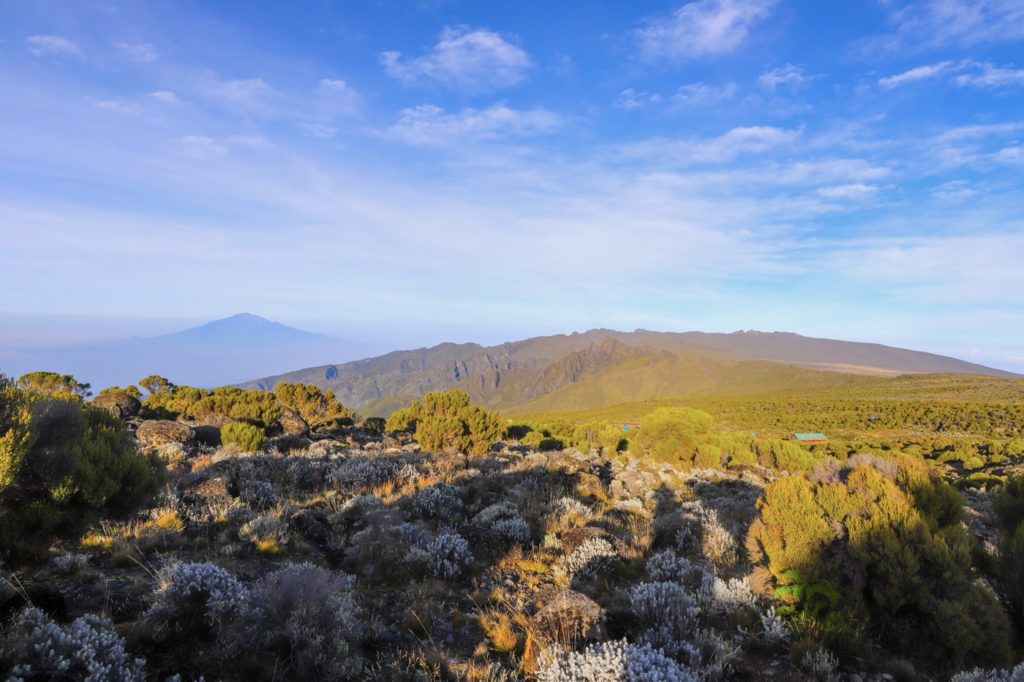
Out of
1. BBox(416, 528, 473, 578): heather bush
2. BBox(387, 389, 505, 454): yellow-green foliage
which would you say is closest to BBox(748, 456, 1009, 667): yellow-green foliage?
BBox(416, 528, 473, 578): heather bush

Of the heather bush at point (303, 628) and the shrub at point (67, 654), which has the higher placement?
the shrub at point (67, 654)

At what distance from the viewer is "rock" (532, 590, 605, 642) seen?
16.4ft

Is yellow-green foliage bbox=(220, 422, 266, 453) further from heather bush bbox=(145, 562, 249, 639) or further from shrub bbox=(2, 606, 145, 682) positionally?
shrub bbox=(2, 606, 145, 682)

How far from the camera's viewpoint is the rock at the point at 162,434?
664 inches

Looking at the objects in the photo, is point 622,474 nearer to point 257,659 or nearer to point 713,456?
point 713,456

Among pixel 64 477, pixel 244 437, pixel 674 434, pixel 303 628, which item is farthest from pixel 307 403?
pixel 303 628

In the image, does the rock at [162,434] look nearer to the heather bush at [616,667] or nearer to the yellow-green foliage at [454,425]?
the yellow-green foliage at [454,425]

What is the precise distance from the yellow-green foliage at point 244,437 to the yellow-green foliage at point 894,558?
1496 cm

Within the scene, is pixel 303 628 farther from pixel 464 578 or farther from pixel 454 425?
pixel 454 425

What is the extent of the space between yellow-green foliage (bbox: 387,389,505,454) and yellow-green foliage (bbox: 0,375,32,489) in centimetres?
1461

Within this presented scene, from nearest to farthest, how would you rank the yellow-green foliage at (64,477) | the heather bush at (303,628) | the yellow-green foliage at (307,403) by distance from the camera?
the heather bush at (303,628) → the yellow-green foliage at (64,477) → the yellow-green foliage at (307,403)

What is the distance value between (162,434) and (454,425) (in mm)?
10873

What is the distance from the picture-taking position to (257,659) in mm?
4316

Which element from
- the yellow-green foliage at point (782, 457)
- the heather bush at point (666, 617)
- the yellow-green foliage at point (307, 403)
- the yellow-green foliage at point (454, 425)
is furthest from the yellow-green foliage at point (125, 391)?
the yellow-green foliage at point (782, 457)
